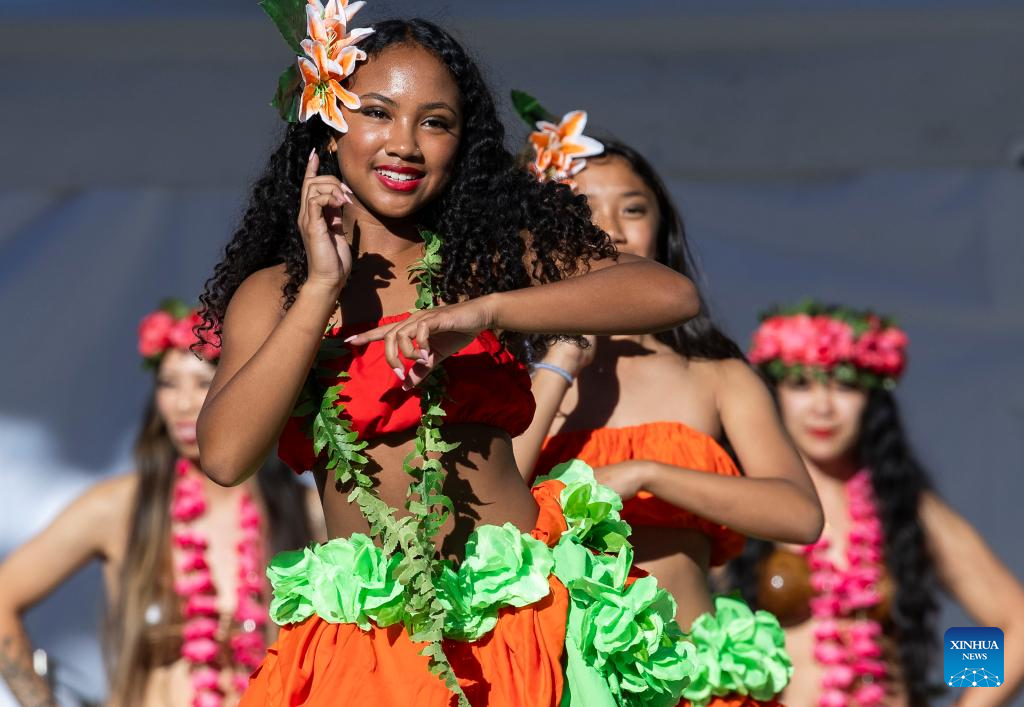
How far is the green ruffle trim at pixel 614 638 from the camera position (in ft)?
7.37

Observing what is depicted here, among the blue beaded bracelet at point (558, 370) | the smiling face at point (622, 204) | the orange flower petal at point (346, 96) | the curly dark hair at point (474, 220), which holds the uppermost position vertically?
the smiling face at point (622, 204)

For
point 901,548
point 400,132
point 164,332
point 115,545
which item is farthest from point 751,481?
point 115,545

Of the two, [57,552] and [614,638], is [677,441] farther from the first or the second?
[57,552]

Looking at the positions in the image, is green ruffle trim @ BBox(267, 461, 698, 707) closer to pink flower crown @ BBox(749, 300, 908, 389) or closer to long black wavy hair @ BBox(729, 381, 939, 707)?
long black wavy hair @ BBox(729, 381, 939, 707)

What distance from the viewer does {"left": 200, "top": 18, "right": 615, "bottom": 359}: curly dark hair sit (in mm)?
2287

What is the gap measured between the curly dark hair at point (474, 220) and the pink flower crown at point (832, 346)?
2533 mm

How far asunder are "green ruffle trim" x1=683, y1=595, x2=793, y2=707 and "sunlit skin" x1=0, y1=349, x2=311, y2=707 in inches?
79.8

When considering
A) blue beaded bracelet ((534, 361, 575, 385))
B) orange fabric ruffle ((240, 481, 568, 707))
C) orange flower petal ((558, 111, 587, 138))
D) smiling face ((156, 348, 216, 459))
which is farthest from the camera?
smiling face ((156, 348, 216, 459))

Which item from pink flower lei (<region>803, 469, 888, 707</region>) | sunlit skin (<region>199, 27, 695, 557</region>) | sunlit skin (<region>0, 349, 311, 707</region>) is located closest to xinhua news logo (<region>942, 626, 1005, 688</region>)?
pink flower lei (<region>803, 469, 888, 707</region>)

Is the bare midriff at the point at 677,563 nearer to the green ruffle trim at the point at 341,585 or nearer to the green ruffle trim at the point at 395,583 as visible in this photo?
the green ruffle trim at the point at 395,583

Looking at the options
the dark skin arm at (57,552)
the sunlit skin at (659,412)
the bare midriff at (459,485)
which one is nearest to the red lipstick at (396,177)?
the bare midriff at (459,485)

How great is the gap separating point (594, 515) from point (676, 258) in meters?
1.13

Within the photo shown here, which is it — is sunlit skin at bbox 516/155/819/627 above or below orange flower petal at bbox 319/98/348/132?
below

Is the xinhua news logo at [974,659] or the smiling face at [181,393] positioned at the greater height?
the smiling face at [181,393]
